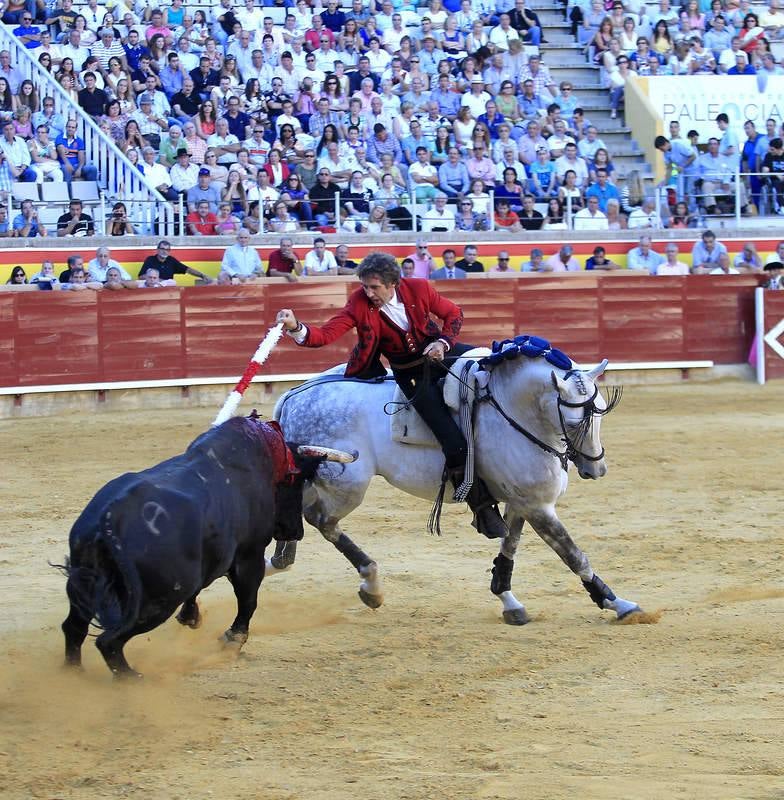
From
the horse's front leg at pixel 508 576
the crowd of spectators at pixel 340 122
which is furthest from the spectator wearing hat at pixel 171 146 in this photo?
the horse's front leg at pixel 508 576

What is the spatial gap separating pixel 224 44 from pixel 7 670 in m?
14.5

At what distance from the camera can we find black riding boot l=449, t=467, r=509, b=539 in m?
6.87

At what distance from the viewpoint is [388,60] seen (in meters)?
19.7

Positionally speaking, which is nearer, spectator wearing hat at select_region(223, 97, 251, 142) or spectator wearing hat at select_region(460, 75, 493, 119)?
spectator wearing hat at select_region(223, 97, 251, 142)

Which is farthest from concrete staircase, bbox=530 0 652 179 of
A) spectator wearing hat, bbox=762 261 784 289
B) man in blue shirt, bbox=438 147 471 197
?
man in blue shirt, bbox=438 147 471 197

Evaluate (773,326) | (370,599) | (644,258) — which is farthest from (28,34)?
(370,599)

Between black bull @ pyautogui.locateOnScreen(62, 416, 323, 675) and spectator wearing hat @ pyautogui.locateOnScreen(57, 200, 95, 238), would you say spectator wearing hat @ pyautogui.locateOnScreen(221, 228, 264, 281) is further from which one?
black bull @ pyautogui.locateOnScreen(62, 416, 323, 675)

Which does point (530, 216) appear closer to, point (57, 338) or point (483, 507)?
point (57, 338)

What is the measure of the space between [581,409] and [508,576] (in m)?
1.02

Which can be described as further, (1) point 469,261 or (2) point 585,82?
(2) point 585,82

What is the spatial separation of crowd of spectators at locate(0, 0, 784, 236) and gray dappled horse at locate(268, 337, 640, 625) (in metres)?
9.95

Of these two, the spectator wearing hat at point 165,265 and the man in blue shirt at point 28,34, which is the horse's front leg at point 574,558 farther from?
the man in blue shirt at point 28,34

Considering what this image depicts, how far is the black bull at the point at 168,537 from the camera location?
5125 millimetres

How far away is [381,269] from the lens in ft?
22.0
